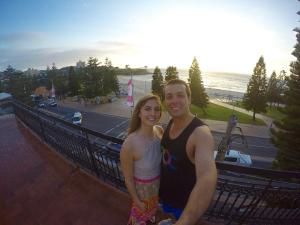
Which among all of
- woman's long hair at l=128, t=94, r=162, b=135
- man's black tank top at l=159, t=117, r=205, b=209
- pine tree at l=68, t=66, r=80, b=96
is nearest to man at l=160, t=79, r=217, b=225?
man's black tank top at l=159, t=117, r=205, b=209

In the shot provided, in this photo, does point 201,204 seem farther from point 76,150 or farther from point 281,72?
point 281,72

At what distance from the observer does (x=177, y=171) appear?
1.70 m

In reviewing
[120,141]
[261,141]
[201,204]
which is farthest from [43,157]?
[261,141]

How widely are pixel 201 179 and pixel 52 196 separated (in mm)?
3213

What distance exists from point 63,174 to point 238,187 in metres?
3.27

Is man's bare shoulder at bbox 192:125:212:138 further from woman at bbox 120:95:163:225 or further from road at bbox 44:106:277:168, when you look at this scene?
road at bbox 44:106:277:168

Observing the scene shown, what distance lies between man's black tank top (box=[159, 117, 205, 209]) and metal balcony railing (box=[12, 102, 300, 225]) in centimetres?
66

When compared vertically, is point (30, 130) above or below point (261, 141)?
above

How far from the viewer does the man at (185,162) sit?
1.30 metres

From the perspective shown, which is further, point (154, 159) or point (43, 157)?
point (43, 157)

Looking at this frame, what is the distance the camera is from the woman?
1.92 m

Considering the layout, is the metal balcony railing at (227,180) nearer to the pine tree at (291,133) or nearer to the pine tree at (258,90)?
the pine tree at (291,133)

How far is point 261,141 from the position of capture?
77.4ft

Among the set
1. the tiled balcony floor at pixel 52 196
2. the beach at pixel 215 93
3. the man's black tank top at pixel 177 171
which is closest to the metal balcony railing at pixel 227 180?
the tiled balcony floor at pixel 52 196
